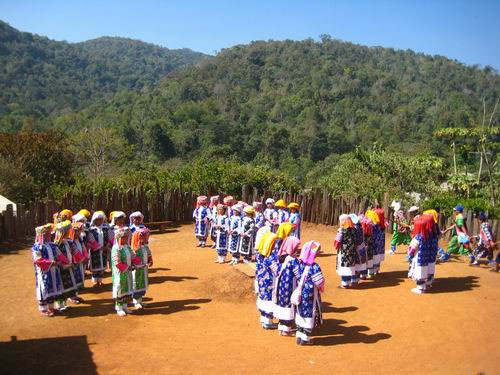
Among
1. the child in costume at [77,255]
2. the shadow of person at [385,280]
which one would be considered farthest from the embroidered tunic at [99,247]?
the shadow of person at [385,280]

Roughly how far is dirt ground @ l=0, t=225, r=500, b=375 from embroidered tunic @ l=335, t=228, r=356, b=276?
45 cm

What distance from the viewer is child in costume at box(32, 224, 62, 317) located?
8.70m

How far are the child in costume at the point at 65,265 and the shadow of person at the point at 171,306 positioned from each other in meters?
1.25

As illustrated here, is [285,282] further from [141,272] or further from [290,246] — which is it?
[141,272]

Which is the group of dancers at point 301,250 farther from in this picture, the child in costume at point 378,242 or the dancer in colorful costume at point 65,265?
the dancer in colorful costume at point 65,265

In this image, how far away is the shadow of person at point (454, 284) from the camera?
10570 mm

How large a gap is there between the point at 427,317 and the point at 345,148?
4929 cm

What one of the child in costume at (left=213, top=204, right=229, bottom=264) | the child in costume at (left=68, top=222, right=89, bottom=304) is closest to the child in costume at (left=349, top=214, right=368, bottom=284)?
the child in costume at (left=213, top=204, right=229, bottom=264)

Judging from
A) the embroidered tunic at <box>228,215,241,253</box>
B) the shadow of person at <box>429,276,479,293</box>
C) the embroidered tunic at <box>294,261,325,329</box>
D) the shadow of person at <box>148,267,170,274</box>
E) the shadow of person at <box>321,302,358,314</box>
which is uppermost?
the embroidered tunic at <box>228,215,241,253</box>

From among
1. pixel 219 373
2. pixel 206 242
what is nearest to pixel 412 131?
pixel 206 242

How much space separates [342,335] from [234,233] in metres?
4.96

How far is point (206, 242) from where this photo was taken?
15.6 m

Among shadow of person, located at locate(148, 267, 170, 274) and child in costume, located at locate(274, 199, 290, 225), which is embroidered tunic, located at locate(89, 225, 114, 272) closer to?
shadow of person, located at locate(148, 267, 170, 274)

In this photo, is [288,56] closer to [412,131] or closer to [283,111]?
[283,111]
